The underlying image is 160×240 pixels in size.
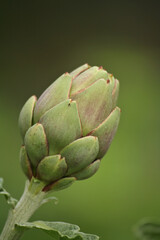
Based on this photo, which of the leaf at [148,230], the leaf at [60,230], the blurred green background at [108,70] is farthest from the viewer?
the blurred green background at [108,70]

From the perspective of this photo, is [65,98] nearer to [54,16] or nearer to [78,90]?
[78,90]

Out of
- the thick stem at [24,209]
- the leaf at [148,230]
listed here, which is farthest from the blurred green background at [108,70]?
the thick stem at [24,209]

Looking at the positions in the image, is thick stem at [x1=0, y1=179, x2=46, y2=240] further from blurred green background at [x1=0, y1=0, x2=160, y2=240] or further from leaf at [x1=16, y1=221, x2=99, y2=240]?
blurred green background at [x1=0, y1=0, x2=160, y2=240]

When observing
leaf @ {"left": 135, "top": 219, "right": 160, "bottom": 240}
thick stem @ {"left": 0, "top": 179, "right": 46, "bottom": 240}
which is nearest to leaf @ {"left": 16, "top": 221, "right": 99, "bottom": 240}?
thick stem @ {"left": 0, "top": 179, "right": 46, "bottom": 240}

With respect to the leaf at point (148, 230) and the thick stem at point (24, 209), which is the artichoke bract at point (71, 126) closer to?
the thick stem at point (24, 209)

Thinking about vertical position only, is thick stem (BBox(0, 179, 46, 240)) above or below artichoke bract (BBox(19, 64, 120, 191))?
below

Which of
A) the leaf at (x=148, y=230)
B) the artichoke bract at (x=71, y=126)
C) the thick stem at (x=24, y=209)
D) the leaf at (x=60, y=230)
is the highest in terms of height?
the artichoke bract at (x=71, y=126)
